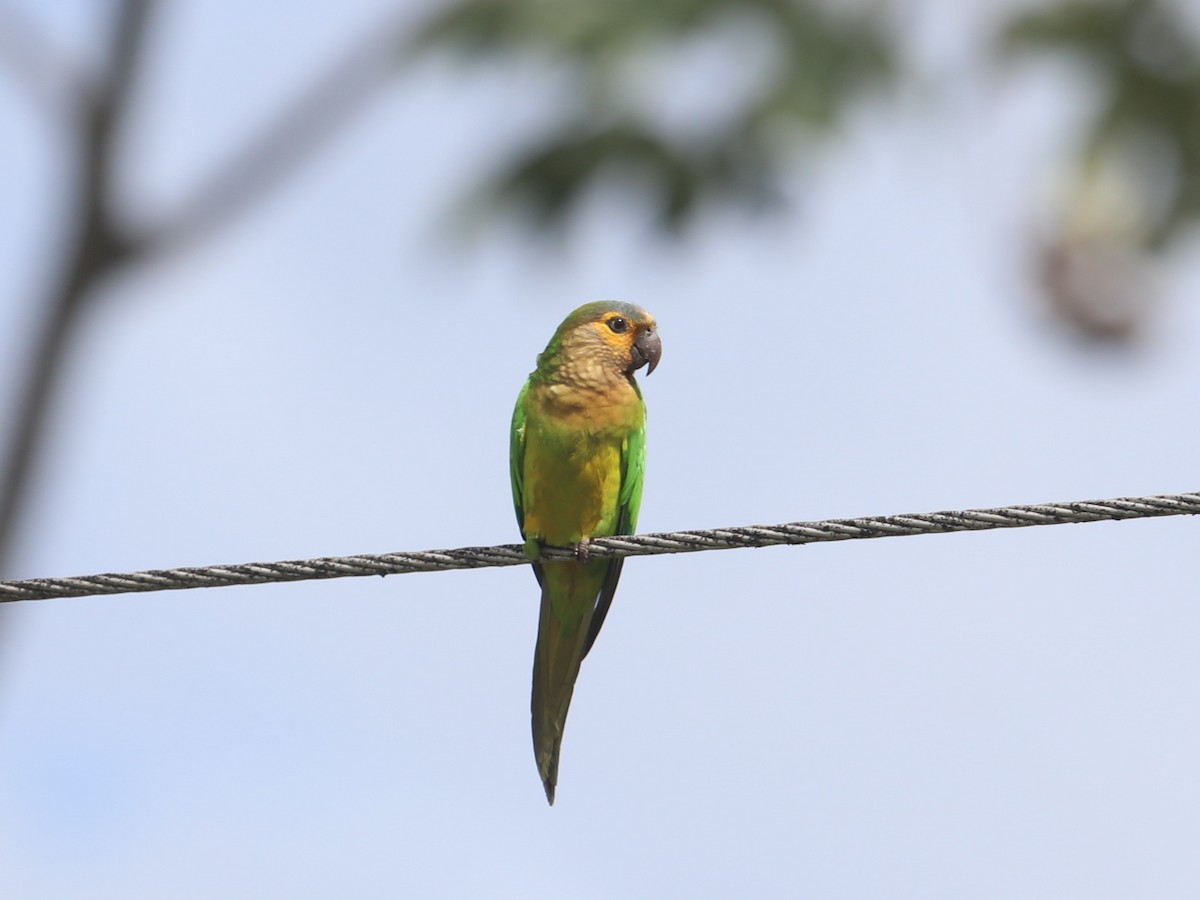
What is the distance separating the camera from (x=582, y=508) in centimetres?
654

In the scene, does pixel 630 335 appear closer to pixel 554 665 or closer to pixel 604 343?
pixel 604 343

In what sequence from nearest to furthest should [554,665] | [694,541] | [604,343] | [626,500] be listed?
[694,541] → [626,500] → [554,665] → [604,343]

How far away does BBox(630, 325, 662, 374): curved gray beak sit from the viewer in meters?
7.30

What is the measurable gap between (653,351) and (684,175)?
526cm

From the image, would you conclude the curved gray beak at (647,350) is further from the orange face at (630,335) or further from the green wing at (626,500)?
the green wing at (626,500)

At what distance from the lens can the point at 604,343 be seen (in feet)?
23.4

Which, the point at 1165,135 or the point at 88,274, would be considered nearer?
the point at 88,274

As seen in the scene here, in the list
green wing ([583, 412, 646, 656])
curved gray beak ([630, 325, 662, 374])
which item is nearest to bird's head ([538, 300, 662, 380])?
curved gray beak ([630, 325, 662, 374])

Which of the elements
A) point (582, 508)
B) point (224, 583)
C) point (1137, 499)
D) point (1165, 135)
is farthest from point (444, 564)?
point (1165, 135)

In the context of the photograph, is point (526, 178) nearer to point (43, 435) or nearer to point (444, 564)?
point (43, 435)

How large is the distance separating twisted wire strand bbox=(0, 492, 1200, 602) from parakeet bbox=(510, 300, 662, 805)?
1.33m

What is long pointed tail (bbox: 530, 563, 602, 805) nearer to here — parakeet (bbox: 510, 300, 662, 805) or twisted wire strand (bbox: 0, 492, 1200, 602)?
parakeet (bbox: 510, 300, 662, 805)

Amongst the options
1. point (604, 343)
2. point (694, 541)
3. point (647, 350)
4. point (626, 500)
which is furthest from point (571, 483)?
point (694, 541)

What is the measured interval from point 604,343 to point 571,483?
92 centimetres
